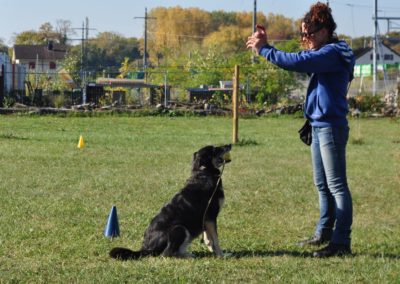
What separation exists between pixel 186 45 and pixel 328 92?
8344 centimetres

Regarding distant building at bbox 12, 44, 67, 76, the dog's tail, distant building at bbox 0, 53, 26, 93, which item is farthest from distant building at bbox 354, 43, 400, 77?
the dog's tail

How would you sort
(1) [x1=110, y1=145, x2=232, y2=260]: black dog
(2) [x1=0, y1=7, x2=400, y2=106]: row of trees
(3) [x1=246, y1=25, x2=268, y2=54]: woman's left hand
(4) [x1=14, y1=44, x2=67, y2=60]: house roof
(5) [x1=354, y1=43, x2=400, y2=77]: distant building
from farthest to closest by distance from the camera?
(5) [x1=354, y1=43, x2=400, y2=77]: distant building < (4) [x1=14, y1=44, x2=67, y2=60]: house roof < (2) [x1=0, y1=7, x2=400, y2=106]: row of trees < (3) [x1=246, y1=25, x2=268, y2=54]: woman's left hand < (1) [x1=110, y1=145, x2=232, y2=260]: black dog

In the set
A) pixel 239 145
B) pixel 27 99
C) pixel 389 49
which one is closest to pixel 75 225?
pixel 239 145

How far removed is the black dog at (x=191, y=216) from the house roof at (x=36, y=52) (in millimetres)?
84749

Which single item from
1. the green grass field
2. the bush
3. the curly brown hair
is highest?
the curly brown hair

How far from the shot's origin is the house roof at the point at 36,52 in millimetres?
89250

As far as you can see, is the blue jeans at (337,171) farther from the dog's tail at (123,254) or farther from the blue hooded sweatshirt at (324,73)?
the dog's tail at (123,254)

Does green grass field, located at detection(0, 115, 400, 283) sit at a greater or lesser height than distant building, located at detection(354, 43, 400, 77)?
lesser

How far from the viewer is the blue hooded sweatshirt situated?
5906mm

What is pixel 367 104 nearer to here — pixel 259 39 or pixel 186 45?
pixel 259 39

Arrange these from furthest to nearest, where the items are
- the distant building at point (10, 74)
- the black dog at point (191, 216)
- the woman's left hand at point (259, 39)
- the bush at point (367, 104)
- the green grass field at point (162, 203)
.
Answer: the distant building at point (10, 74), the bush at point (367, 104), the woman's left hand at point (259, 39), the black dog at point (191, 216), the green grass field at point (162, 203)

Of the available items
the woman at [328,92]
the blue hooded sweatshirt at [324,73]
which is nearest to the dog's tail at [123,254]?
the woman at [328,92]

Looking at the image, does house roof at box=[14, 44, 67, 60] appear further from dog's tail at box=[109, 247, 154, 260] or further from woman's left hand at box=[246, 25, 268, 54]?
dog's tail at box=[109, 247, 154, 260]

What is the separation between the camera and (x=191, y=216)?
604cm
